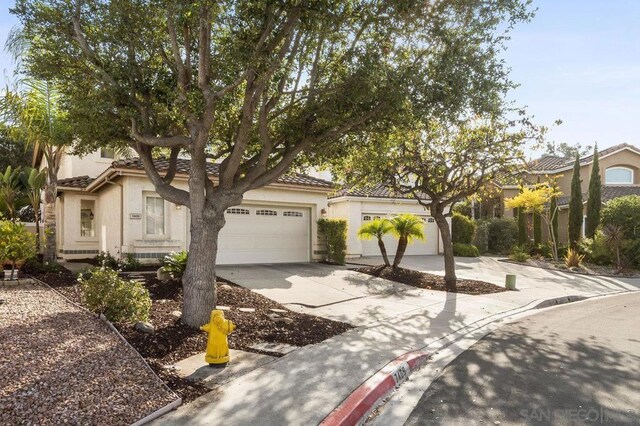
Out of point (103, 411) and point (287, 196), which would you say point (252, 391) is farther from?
point (287, 196)

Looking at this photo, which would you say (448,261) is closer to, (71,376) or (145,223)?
(145,223)

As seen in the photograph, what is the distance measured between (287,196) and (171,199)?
976cm

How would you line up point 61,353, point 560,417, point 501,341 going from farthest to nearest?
point 501,341
point 61,353
point 560,417

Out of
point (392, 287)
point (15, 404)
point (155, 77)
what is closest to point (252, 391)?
point (15, 404)

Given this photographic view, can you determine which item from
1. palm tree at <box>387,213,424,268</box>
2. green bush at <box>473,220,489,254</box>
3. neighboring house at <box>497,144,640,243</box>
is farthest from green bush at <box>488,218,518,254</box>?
palm tree at <box>387,213,424,268</box>

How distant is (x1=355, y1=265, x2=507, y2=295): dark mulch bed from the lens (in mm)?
13477

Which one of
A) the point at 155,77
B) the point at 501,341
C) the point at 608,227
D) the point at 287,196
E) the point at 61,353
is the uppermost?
the point at 155,77

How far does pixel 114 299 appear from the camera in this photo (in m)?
6.89

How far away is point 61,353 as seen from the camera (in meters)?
5.28

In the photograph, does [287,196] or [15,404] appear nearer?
[15,404]

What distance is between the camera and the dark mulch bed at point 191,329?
5.68m

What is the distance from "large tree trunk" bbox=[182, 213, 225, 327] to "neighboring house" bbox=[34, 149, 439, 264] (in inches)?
285

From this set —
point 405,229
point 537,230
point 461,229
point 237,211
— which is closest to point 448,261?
point 405,229

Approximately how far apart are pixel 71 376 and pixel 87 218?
15.4 meters
